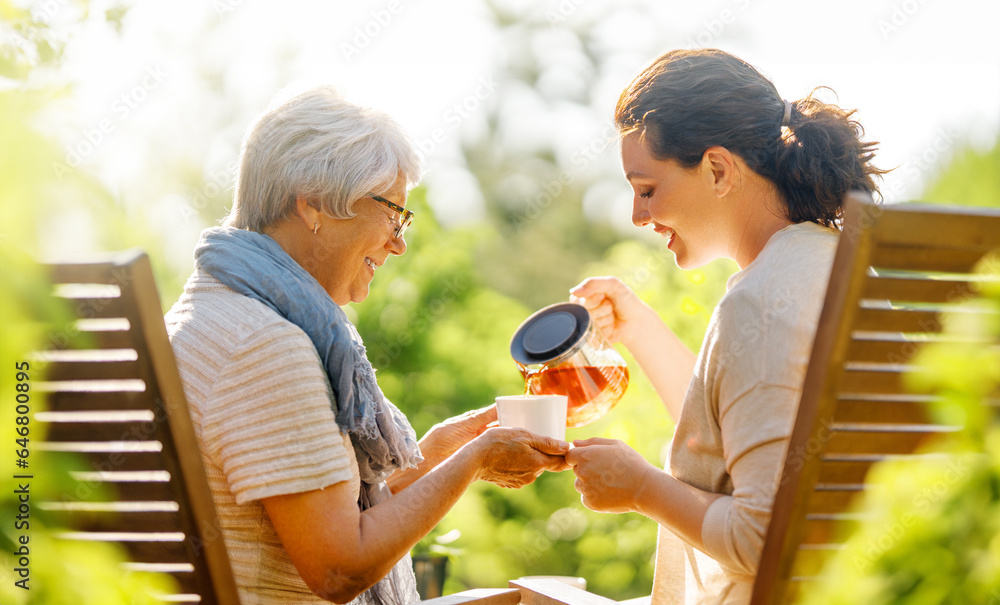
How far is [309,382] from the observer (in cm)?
199

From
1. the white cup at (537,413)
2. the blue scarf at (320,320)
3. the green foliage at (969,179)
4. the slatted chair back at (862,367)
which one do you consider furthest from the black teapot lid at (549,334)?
the green foliage at (969,179)

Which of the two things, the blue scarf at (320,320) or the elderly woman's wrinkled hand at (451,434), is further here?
the elderly woman's wrinkled hand at (451,434)

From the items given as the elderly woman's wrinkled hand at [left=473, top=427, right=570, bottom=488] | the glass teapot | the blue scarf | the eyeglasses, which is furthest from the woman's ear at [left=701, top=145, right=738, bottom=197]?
the blue scarf

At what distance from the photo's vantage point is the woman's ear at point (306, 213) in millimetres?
2486

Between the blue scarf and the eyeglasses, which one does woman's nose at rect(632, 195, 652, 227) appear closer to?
the eyeglasses

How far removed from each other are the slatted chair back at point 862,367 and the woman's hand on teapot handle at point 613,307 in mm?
1625

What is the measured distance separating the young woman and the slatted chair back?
324mm

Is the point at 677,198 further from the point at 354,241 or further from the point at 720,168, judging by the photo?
the point at 354,241

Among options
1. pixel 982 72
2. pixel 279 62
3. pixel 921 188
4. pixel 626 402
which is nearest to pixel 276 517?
pixel 626 402

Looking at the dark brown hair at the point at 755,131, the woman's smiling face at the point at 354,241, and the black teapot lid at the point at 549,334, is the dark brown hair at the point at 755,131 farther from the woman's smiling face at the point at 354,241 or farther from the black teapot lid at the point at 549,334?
the woman's smiling face at the point at 354,241

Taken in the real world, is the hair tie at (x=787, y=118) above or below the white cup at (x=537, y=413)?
above

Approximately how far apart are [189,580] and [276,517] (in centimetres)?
40

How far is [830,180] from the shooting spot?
2.29 m

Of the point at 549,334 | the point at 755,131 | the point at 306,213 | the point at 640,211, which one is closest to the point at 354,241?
the point at 306,213
